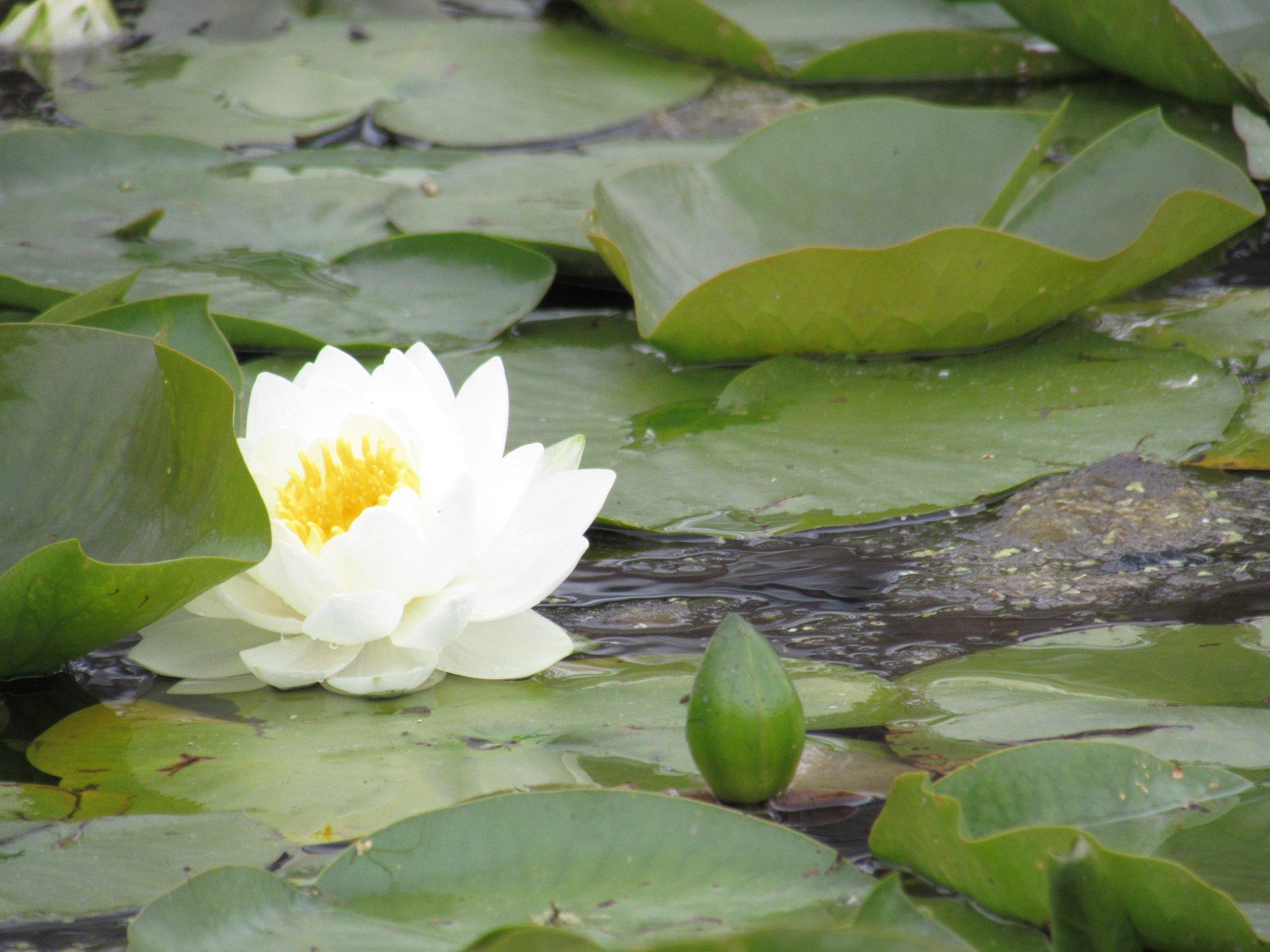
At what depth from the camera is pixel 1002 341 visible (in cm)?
173

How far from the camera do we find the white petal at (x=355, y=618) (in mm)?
987

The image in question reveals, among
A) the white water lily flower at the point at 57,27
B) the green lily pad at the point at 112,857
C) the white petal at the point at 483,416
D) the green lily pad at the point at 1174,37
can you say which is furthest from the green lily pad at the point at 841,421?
the white water lily flower at the point at 57,27

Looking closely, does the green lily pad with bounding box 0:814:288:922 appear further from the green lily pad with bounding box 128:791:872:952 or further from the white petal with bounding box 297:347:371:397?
the white petal with bounding box 297:347:371:397

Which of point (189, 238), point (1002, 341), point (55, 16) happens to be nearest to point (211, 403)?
point (189, 238)

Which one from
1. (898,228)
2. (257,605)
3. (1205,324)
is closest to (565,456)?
(257,605)

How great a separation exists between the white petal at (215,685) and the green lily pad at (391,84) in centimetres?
165

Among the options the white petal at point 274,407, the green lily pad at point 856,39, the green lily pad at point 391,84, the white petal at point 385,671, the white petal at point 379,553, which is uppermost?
the green lily pad at point 856,39

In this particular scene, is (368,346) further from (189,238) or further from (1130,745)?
(1130,745)

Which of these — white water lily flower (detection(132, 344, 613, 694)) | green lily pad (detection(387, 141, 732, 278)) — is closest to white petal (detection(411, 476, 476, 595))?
white water lily flower (detection(132, 344, 613, 694))

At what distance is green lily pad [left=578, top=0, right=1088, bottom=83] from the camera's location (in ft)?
8.85

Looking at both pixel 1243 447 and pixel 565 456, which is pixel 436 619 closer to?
pixel 565 456

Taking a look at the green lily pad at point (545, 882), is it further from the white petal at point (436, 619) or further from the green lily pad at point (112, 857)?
the white petal at point (436, 619)

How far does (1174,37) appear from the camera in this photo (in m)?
2.20

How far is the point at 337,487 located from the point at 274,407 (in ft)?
0.47
